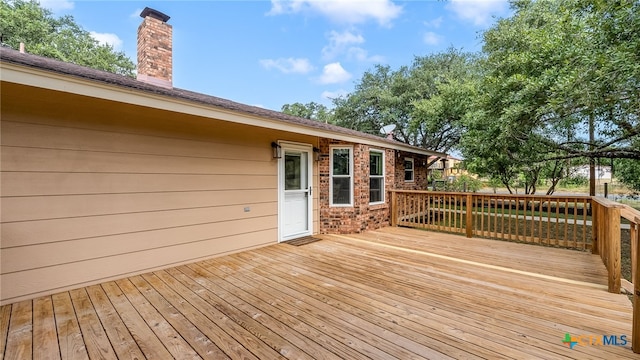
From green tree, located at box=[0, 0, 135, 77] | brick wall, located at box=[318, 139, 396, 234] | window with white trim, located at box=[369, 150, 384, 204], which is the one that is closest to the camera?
brick wall, located at box=[318, 139, 396, 234]

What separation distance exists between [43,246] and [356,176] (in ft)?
16.2

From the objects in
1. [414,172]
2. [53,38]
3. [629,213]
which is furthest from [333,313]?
[53,38]

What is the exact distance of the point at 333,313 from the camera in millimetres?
2432

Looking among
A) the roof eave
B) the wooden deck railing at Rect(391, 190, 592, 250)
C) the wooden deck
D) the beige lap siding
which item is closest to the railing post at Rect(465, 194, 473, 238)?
the wooden deck railing at Rect(391, 190, 592, 250)

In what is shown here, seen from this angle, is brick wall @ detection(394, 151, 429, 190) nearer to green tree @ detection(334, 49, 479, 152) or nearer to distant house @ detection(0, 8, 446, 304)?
green tree @ detection(334, 49, 479, 152)

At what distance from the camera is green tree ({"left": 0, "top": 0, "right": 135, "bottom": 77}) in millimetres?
13516

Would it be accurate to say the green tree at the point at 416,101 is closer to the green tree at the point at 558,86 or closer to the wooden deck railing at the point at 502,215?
the green tree at the point at 558,86

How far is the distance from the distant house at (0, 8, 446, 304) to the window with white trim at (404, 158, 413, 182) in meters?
4.70

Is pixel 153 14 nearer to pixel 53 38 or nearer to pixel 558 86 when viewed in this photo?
pixel 558 86

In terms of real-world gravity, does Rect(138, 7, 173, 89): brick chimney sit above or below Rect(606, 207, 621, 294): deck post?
above

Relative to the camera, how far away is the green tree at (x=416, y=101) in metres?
12.1

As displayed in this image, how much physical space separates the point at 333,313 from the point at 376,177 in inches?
180

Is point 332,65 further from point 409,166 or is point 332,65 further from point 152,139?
point 152,139

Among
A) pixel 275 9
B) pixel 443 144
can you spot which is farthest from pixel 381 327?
pixel 443 144
